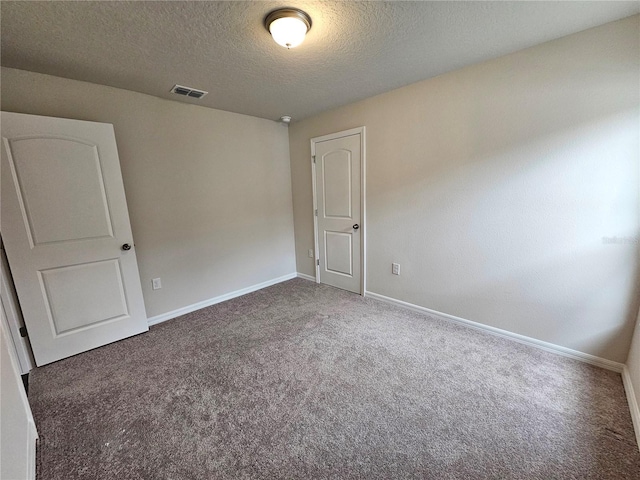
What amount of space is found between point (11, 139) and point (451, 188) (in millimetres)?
3468

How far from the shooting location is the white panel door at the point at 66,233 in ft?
6.27

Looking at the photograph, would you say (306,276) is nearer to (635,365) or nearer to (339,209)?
(339,209)

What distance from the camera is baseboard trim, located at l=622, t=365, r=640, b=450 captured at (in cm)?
140

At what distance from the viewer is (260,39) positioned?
67.9 inches

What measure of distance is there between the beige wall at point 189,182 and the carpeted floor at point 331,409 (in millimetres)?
869

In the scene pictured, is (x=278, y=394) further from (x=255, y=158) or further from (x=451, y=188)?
(x=255, y=158)

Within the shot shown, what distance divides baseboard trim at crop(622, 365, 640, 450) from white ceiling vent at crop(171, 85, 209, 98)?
3880 millimetres

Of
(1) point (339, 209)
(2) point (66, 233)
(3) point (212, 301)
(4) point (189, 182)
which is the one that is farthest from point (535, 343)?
(2) point (66, 233)

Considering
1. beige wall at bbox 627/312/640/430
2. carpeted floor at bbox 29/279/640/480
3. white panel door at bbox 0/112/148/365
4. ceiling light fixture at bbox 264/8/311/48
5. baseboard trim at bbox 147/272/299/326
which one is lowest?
carpeted floor at bbox 29/279/640/480

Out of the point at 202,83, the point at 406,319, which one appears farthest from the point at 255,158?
the point at 406,319

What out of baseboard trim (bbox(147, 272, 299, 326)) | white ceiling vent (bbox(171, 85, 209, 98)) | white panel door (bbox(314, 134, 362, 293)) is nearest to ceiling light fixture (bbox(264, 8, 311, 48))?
white ceiling vent (bbox(171, 85, 209, 98))

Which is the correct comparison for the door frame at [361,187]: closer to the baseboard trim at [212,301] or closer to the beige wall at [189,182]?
the beige wall at [189,182]

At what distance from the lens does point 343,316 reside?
279 cm

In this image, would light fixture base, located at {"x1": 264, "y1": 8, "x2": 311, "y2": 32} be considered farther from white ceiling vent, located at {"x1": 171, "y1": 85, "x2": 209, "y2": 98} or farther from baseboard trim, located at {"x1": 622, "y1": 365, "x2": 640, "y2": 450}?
baseboard trim, located at {"x1": 622, "y1": 365, "x2": 640, "y2": 450}
